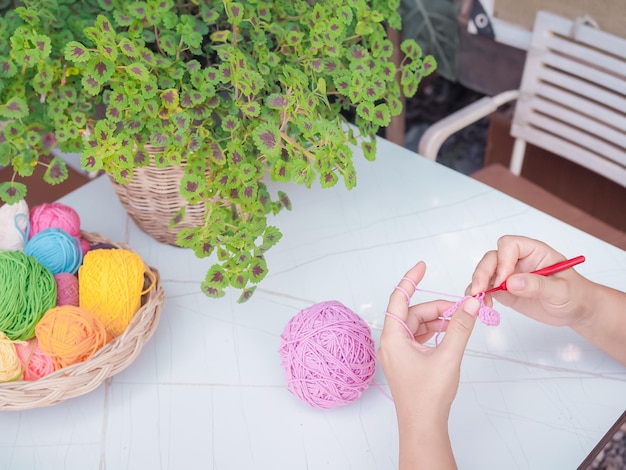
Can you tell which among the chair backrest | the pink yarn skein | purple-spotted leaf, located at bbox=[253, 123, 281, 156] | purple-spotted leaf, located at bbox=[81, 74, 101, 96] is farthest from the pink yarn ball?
the chair backrest

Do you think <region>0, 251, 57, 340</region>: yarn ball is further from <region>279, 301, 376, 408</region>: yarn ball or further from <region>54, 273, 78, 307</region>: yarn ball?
<region>279, 301, 376, 408</region>: yarn ball

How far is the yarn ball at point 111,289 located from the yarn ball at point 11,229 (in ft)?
0.43

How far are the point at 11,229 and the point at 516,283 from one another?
24.3 inches

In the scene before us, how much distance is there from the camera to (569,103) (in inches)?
56.7

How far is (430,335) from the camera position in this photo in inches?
30.7

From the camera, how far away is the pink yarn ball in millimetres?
885

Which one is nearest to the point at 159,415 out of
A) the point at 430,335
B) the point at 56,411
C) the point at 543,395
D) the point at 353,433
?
the point at 56,411

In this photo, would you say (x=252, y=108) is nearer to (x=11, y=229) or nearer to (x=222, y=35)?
(x=222, y=35)

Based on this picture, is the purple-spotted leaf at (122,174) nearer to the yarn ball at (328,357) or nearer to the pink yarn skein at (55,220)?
the pink yarn skein at (55,220)

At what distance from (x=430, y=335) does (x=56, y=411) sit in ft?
1.45

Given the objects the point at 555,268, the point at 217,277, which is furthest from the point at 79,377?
the point at 555,268

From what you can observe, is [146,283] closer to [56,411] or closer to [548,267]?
[56,411]

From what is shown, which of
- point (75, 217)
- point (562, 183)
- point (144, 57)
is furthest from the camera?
point (562, 183)

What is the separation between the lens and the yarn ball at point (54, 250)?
0.84 meters
